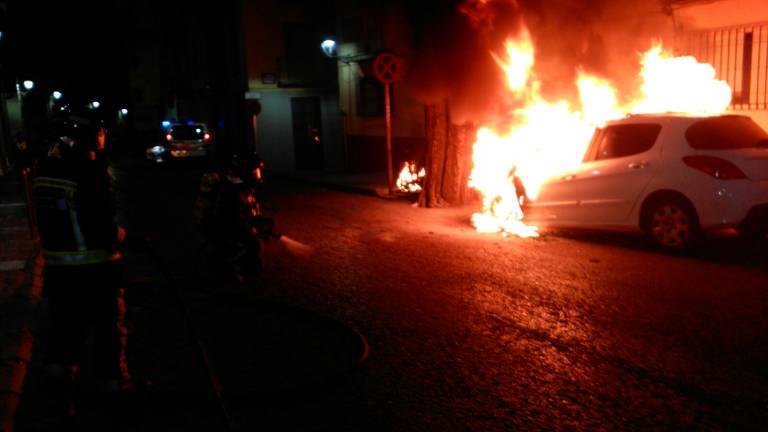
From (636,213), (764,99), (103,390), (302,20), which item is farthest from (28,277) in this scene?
(302,20)

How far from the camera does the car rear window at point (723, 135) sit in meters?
8.50

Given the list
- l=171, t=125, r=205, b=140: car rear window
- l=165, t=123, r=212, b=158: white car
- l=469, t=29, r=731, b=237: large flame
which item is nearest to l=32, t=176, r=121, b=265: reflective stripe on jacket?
l=469, t=29, r=731, b=237: large flame

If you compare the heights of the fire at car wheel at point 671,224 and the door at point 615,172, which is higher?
the door at point 615,172

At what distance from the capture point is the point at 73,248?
4.23m

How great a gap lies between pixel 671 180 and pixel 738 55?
4563 millimetres

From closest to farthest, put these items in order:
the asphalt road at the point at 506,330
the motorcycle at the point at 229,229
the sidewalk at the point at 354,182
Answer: the asphalt road at the point at 506,330 → the motorcycle at the point at 229,229 → the sidewalk at the point at 354,182

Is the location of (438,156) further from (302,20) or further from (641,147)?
(302,20)

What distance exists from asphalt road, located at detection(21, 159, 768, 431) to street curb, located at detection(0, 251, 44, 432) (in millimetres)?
889

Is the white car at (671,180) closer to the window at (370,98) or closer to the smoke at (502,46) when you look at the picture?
the smoke at (502,46)

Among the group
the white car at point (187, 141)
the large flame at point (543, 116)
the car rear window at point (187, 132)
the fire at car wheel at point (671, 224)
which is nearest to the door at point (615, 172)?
the fire at car wheel at point (671, 224)

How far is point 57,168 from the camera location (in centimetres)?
430

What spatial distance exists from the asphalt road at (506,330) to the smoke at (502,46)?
12.2ft

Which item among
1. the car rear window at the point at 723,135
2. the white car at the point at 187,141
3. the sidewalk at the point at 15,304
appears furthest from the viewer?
the white car at the point at 187,141

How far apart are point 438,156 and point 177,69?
3735cm
